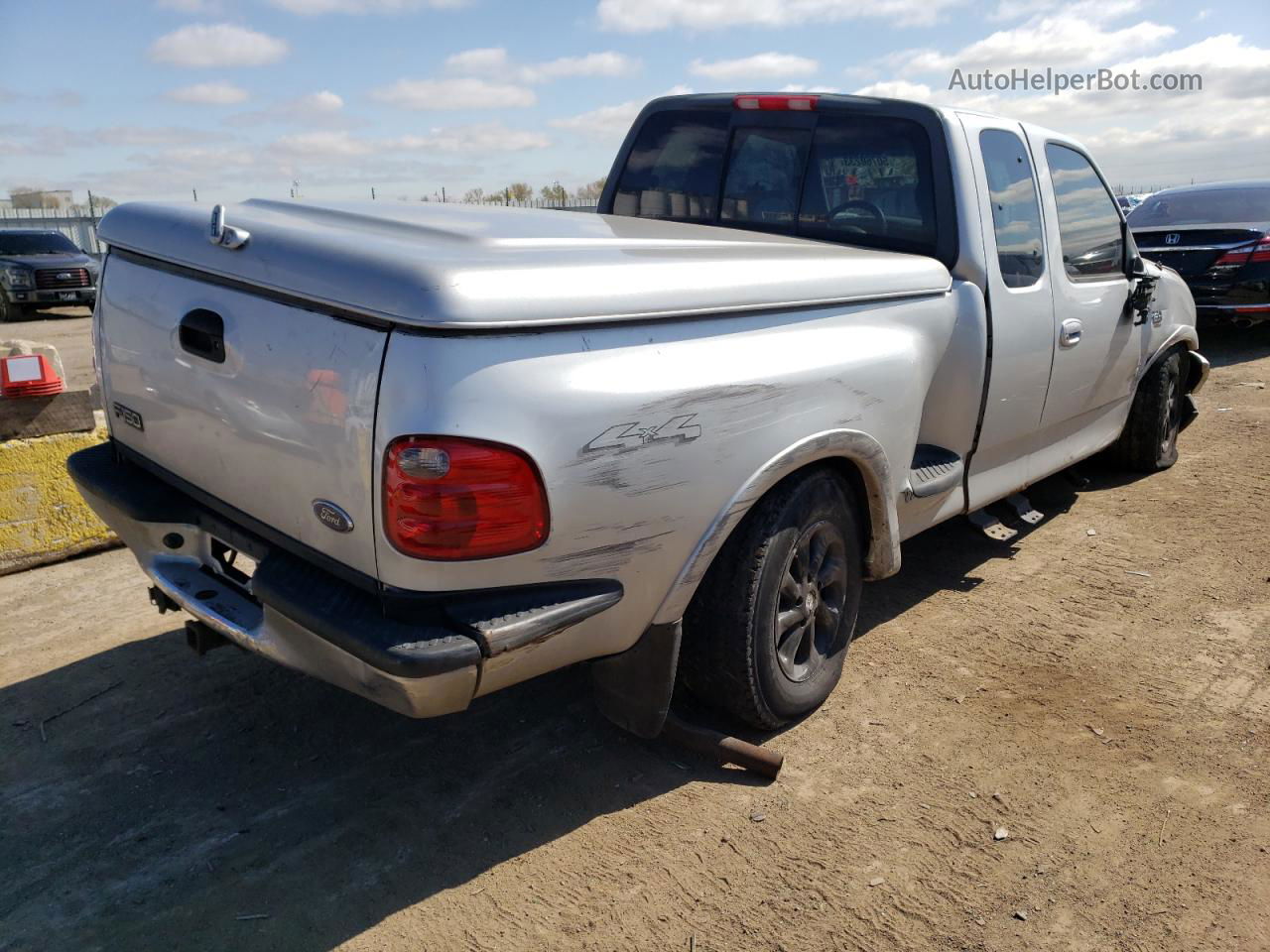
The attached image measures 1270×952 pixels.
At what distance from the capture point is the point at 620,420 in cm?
231

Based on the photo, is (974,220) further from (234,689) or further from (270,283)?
(234,689)

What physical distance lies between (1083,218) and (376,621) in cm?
387

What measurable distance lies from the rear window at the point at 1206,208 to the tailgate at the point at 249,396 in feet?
33.8

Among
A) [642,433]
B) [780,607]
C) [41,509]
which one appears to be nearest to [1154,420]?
[780,607]

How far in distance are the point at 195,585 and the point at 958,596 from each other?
123 inches

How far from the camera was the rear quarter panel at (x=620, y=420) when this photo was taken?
6.93 ft

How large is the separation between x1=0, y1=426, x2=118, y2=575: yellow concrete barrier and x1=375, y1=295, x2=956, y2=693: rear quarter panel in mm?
3134

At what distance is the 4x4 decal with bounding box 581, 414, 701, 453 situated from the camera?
2.29 meters

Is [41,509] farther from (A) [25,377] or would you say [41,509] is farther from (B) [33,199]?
(B) [33,199]

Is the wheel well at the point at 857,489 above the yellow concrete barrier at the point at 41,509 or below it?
above

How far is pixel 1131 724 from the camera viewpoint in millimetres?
3355

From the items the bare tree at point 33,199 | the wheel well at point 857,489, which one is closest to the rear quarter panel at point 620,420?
the wheel well at point 857,489

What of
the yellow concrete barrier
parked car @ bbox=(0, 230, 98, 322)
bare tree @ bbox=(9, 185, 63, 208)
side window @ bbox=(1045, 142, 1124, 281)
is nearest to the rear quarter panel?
side window @ bbox=(1045, 142, 1124, 281)

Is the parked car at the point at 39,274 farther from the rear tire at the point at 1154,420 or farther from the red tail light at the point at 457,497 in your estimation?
the red tail light at the point at 457,497
